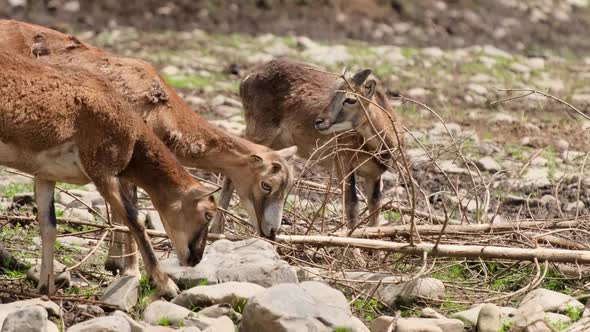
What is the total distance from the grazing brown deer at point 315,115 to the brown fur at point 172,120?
1350 mm

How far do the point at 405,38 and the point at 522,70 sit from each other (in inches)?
121

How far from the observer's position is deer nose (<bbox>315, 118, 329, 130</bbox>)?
464 inches

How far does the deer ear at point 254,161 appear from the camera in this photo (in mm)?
10469

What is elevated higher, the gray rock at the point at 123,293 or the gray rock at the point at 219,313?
the gray rock at the point at 219,313

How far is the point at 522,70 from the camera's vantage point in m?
20.9

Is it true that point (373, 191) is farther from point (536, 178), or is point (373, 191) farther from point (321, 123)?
point (536, 178)

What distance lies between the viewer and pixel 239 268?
868 cm

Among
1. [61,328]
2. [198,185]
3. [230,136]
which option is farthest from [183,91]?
[61,328]

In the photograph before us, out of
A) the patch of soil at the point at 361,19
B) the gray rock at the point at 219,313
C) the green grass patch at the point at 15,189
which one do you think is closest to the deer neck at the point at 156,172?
the gray rock at the point at 219,313

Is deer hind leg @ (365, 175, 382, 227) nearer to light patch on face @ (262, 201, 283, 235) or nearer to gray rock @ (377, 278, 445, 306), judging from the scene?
light patch on face @ (262, 201, 283, 235)

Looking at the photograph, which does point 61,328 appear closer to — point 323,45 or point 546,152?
point 546,152

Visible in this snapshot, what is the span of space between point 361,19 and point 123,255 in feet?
50.4

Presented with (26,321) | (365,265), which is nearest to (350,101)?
(365,265)

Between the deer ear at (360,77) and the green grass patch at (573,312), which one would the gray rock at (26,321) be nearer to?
the green grass patch at (573,312)
